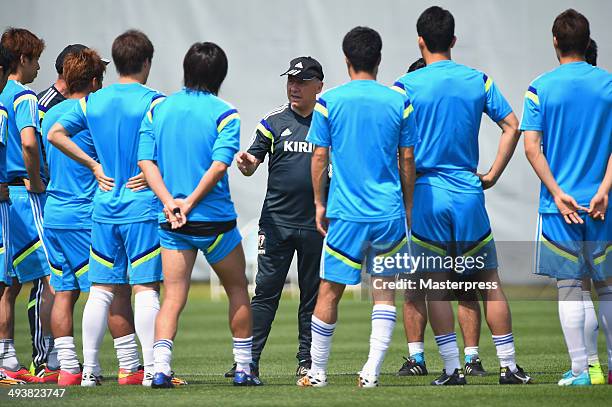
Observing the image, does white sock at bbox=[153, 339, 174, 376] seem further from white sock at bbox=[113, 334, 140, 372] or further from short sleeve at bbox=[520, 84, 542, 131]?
short sleeve at bbox=[520, 84, 542, 131]

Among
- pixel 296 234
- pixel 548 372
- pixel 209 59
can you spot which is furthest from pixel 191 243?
pixel 548 372

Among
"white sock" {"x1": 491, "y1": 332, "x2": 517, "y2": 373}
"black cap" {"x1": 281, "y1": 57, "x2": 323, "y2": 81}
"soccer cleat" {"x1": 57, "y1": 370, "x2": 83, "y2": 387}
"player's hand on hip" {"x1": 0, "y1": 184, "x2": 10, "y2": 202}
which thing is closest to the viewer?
"white sock" {"x1": 491, "y1": 332, "x2": 517, "y2": 373}

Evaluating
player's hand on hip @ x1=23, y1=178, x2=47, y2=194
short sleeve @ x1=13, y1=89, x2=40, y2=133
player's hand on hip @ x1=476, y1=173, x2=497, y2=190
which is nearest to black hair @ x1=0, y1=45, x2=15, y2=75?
short sleeve @ x1=13, y1=89, x2=40, y2=133

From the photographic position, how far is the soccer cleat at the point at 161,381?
675 centimetres

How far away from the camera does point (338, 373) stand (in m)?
8.70

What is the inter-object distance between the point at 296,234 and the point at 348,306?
9340 mm

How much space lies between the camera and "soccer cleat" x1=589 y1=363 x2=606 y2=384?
705 cm

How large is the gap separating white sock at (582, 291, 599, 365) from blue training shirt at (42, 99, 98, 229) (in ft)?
11.0

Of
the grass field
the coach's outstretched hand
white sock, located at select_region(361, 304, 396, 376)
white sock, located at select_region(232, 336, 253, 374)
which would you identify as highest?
the coach's outstretched hand

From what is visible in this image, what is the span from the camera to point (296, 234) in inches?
332

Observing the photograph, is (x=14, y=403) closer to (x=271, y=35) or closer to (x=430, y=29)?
(x=430, y=29)

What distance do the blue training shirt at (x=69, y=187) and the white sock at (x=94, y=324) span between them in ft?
2.18

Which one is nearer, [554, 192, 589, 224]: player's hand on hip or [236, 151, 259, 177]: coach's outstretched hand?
[554, 192, 589, 224]: player's hand on hip

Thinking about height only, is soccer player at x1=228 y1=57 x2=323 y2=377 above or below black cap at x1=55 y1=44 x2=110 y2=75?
below
